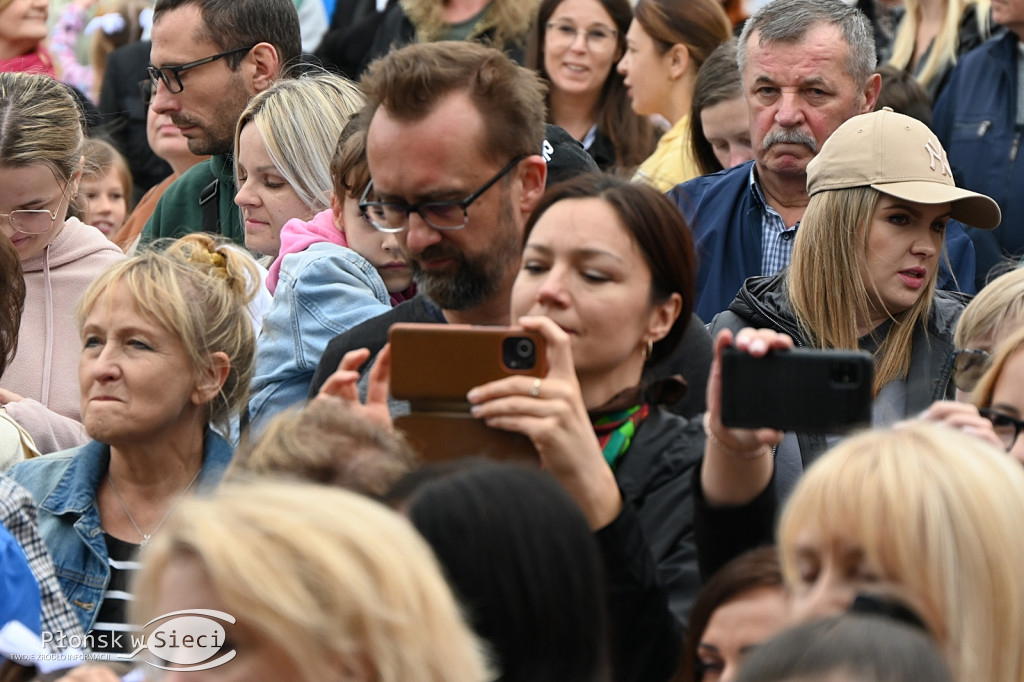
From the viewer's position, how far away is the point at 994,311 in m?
3.33

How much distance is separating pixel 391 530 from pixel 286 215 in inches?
115

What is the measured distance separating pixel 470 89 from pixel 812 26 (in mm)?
1738

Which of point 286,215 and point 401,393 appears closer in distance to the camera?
point 401,393

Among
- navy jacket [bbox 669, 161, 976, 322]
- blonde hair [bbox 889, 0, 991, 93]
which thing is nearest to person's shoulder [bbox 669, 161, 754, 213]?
navy jacket [bbox 669, 161, 976, 322]

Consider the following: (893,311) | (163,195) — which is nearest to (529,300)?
(893,311)

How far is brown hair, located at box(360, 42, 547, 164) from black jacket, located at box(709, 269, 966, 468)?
2.44ft

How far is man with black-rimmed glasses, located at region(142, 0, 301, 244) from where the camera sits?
17.5 ft

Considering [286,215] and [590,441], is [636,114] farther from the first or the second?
[590,441]

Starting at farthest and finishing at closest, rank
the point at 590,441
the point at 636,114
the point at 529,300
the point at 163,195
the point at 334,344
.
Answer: the point at 636,114 → the point at 163,195 → the point at 334,344 → the point at 529,300 → the point at 590,441

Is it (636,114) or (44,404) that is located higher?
(636,114)

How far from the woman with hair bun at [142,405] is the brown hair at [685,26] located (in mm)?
2503

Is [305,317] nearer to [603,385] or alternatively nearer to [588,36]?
[603,385]

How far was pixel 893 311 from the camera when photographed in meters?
3.75

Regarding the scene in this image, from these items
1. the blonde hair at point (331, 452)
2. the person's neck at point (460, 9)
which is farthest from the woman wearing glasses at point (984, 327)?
the person's neck at point (460, 9)
